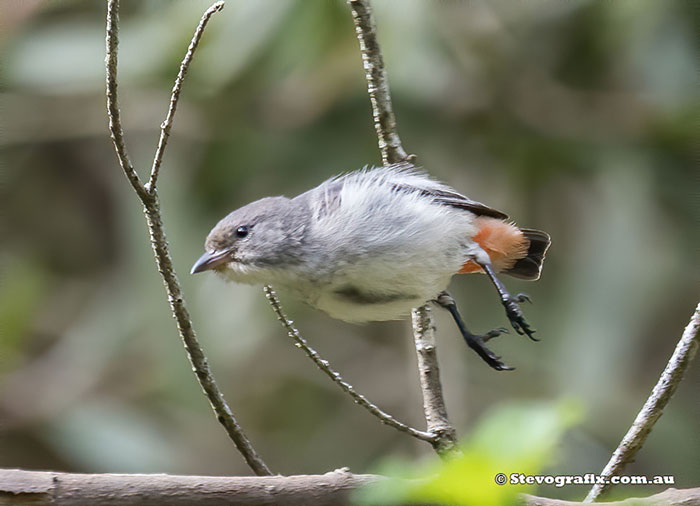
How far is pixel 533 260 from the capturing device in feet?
9.64

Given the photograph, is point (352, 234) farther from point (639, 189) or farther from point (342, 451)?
point (342, 451)

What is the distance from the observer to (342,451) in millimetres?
5141

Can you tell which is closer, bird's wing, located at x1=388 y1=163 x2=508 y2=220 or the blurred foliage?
the blurred foliage

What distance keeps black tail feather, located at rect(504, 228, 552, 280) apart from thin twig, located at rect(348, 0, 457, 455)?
53 centimetres

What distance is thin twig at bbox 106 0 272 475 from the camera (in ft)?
5.32

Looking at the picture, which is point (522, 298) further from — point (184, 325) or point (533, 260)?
point (184, 325)

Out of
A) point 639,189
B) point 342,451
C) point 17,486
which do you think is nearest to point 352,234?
point 17,486

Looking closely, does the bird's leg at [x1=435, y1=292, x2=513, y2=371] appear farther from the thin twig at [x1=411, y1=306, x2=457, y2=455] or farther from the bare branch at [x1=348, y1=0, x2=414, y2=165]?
the bare branch at [x1=348, y1=0, x2=414, y2=165]

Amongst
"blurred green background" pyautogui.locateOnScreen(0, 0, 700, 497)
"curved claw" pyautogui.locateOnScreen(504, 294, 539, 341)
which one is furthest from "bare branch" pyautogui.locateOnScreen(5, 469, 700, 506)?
"blurred green background" pyautogui.locateOnScreen(0, 0, 700, 497)

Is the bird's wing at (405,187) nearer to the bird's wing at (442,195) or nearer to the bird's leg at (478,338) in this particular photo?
the bird's wing at (442,195)

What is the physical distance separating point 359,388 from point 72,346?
5.66ft

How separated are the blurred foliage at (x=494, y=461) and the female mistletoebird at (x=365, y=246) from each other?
1.13 m

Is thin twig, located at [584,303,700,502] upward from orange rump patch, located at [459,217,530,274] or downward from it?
downward

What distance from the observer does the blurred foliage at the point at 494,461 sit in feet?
3.56
